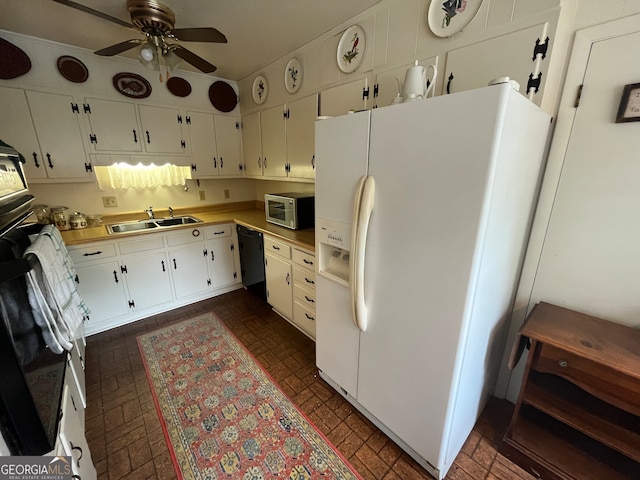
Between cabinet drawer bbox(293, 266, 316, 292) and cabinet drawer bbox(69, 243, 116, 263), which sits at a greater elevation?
cabinet drawer bbox(69, 243, 116, 263)

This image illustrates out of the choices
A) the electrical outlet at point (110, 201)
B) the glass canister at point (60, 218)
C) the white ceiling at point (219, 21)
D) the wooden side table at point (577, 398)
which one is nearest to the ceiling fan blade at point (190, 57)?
the white ceiling at point (219, 21)

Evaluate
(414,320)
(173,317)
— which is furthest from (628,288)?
(173,317)

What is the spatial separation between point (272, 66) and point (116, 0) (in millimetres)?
1347

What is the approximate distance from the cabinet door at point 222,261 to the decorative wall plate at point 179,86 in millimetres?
1671

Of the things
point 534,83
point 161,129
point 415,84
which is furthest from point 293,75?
point 534,83

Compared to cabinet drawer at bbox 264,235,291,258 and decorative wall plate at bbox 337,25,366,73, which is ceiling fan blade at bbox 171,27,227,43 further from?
cabinet drawer at bbox 264,235,291,258

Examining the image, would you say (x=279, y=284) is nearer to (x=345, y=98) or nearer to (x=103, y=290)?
(x=103, y=290)

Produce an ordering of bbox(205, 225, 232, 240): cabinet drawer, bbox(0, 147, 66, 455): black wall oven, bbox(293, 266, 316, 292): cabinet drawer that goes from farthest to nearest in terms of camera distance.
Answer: bbox(205, 225, 232, 240): cabinet drawer < bbox(293, 266, 316, 292): cabinet drawer < bbox(0, 147, 66, 455): black wall oven

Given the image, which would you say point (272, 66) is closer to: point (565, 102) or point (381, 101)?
point (381, 101)

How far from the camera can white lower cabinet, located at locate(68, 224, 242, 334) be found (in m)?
2.38

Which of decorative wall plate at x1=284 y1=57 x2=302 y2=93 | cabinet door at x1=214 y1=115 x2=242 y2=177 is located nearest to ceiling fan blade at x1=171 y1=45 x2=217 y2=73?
decorative wall plate at x1=284 y1=57 x2=302 y2=93

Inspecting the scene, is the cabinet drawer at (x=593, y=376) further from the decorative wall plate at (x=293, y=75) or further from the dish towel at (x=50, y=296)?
the decorative wall plate at (x=293, y=75)

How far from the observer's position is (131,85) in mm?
2609

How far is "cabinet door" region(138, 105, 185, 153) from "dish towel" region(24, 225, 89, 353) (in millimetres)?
1781
